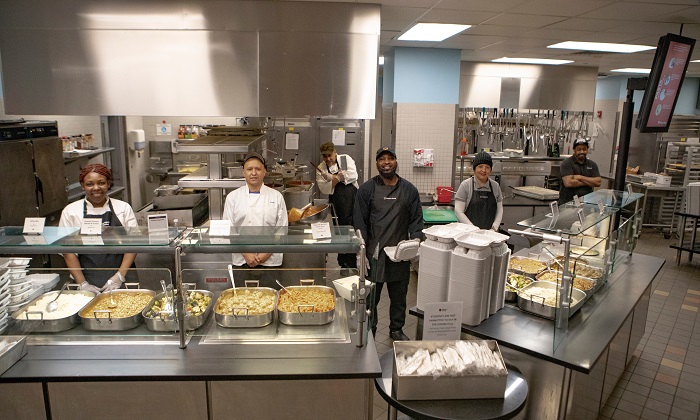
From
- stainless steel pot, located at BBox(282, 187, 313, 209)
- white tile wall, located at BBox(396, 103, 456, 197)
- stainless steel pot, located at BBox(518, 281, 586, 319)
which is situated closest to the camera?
stainless steel pot, located at BBox(518, 281, 586, 319)

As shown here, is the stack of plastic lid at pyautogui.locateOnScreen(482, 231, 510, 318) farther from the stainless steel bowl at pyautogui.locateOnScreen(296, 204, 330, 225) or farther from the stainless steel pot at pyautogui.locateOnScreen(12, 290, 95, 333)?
the stainless steel pot at pyautogui.locateOnScreen(12, 290, 95, 333)

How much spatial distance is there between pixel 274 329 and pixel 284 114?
225cm

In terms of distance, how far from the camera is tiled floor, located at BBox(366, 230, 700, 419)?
347cm

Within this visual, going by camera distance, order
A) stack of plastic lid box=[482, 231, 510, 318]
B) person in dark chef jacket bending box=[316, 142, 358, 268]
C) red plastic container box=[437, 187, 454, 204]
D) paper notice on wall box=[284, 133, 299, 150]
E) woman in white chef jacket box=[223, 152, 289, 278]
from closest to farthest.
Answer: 1. stack of plastic lid box=[482, 231, 510, 318]
2. woman in white chef jacket box=[223, 152, 289, 278]
3. person in dark chef jacket bending box=[316, 142, 358, 268]
4. red plastic container box=[437, 187, 454, 204]
5. paper notice on wall box=[284, 133, 299, 150]

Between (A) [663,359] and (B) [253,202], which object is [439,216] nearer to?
(A) [663,359]

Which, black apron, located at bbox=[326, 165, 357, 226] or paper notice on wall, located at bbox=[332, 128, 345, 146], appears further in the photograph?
paper notice on wall, located at bbox=[332, 128, 345, 146]

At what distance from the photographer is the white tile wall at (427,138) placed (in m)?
6.85

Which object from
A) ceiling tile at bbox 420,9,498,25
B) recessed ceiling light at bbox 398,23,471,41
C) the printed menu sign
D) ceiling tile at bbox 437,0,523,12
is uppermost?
recessed ceiling light at bbox 398,23,471,41

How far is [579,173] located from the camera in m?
6.04

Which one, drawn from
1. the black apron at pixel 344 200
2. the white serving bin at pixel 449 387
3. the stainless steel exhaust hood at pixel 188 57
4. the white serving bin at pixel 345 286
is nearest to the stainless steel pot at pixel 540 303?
the white serving bin at pixel 449 387

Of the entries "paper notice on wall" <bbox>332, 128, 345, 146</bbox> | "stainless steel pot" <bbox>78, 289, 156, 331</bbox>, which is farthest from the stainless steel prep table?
"paper notice on wall" <bbox>332, 128, 345, 146</bbox>

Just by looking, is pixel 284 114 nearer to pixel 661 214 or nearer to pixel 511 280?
pixel 511 280

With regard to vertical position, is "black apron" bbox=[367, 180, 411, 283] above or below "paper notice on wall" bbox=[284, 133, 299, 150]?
below

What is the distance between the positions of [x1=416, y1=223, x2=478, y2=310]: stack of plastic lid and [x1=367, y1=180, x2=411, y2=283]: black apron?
1198 mm
